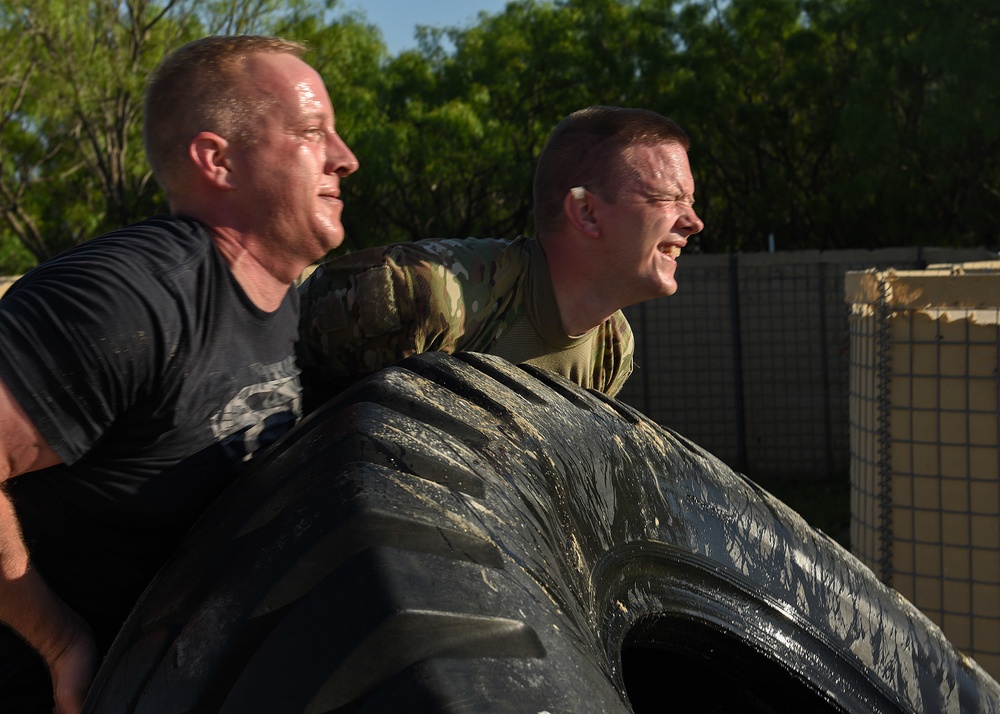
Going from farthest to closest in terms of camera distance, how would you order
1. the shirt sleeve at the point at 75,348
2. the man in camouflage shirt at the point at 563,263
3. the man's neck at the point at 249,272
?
the man in camouflage shirt at the point at 563,263
the man's neck at the point at 249,272
the shirt sleeve at the point at 75,348

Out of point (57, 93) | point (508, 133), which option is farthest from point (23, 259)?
point (508, 133)

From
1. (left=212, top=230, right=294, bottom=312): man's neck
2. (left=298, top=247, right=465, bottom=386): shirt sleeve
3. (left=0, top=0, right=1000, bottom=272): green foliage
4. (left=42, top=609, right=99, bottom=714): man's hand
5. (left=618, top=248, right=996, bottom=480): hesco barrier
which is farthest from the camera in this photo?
(left=0, top=0, right=1000, bottom=272): green foliage

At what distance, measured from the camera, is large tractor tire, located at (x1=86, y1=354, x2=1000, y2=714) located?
1.04 metres

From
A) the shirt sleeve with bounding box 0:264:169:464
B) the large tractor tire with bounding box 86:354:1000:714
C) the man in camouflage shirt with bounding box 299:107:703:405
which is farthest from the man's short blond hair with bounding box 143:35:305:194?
the man in camouflage shirt with bounding box 299:107:703:405

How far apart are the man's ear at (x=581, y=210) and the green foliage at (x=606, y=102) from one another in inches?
572

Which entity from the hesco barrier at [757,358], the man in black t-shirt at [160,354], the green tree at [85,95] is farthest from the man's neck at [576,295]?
the green tree at [85,95]

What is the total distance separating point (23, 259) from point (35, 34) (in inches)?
236

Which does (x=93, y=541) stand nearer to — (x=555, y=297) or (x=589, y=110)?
(x=555, y=297)

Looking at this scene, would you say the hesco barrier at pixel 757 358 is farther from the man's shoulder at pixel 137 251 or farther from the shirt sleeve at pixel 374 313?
the man's shoulder at pixel 137 251

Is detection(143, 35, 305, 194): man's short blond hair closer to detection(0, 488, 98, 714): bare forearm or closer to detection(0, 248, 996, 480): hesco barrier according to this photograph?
detection(0, 488, 98, 714): bare forearm

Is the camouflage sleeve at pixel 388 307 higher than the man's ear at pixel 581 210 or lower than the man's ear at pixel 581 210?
lower

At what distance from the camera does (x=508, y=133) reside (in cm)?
2048

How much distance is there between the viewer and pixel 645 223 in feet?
8.80

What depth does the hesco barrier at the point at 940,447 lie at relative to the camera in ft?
11.4
